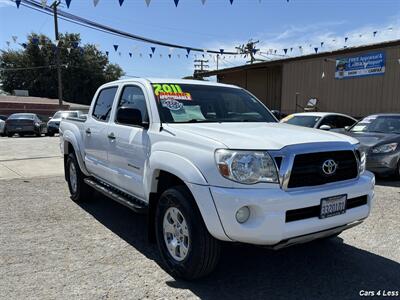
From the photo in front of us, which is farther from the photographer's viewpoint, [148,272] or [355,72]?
[355,72]

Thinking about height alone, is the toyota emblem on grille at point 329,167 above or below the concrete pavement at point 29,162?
above

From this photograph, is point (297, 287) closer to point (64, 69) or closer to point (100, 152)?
point (100, 152)

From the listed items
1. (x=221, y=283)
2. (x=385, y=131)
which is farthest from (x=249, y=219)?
(x=385, y=131)

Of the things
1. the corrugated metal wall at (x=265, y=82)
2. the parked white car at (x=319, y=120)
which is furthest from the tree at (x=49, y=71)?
the parked white car at (x=319, y=120)

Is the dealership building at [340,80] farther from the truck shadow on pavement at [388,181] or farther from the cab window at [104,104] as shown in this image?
the cab window at [104,104]

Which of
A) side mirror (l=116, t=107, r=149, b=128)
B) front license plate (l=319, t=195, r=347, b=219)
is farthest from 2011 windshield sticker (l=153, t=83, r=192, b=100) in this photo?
front license plate (l=319, t=195, r=347, b=219)

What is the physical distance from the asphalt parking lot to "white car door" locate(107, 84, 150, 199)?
725 mm

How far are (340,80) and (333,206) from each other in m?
16.9

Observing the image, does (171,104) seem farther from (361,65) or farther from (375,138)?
(361,65)

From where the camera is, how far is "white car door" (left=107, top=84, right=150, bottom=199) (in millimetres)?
4387

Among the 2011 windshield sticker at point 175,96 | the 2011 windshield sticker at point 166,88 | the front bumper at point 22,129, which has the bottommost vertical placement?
the front bumper at point 22,129

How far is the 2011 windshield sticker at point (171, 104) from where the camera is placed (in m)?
4.42

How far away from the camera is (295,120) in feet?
39.1

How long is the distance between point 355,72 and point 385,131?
384 inches
